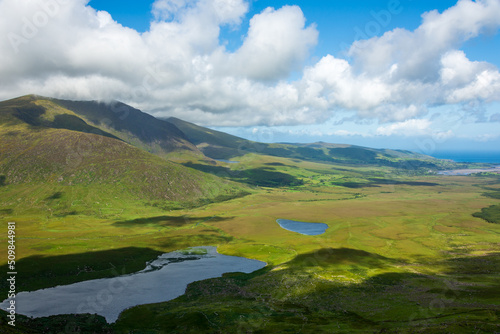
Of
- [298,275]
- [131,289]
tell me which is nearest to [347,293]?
[298,275]

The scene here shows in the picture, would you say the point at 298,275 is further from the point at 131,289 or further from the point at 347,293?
the point at 131,289

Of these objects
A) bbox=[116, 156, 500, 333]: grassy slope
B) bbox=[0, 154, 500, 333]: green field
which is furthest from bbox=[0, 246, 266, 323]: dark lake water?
bbox=[116, 156, 500, 333]: grassy slope

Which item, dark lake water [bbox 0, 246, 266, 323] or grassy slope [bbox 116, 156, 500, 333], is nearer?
grassy slope [bbox 116, 156, 500, 333]

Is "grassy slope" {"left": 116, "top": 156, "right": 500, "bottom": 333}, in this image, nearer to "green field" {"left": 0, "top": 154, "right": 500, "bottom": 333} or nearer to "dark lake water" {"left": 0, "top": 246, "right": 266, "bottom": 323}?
"green field" {"left": 0, "top": 154, "right": 500, "bottom": 333}

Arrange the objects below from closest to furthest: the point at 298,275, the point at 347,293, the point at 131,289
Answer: the point at 347,293 < the point at 131,289 < the point at 298,275

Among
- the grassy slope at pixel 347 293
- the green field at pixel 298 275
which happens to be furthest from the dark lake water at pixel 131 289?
the grassy slope at pixel 347 293

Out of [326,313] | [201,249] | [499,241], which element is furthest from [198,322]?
[499,241]

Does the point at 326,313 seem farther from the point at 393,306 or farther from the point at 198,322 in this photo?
the point at 198,322

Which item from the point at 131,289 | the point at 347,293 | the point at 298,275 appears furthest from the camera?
the point at 298,275

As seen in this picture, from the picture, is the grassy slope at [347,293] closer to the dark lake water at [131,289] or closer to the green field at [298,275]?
the green field at [298,275]

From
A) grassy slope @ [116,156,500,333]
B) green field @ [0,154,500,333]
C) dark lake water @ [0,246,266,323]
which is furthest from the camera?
dark lake water @ [0,246,266,323]
